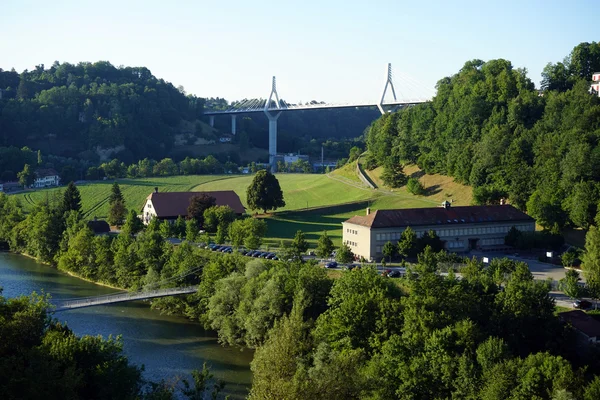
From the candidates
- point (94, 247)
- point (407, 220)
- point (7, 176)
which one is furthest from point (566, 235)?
point (7, 176)

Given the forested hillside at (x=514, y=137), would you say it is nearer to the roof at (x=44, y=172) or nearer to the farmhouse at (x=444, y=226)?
the farmhouse at (x=444, y=226)

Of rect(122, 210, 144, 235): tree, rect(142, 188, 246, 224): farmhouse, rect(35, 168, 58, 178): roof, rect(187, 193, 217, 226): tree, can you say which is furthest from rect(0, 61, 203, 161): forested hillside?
rect(122, 210, 144, 235): tree

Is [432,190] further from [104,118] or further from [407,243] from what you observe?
[104,118]

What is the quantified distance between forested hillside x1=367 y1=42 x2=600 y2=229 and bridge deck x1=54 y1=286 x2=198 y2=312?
17.9 metres

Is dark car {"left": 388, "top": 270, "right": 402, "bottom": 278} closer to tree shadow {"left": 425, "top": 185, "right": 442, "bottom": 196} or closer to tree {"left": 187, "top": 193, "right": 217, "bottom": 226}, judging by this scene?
tree {"left": 187, "top": 193, "right": 217, "bottom": 226}

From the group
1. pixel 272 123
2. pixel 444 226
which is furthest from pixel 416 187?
pixel 272 123

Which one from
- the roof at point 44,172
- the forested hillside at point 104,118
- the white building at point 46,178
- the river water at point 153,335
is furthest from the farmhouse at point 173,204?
the forested hillside at point 104,118

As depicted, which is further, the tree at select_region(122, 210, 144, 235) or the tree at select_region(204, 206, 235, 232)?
the tree at select_region(122, 210, 144, 235)

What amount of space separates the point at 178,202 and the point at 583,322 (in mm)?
26302

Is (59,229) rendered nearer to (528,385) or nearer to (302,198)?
(302,198)

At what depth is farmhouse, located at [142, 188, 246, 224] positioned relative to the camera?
40.2m

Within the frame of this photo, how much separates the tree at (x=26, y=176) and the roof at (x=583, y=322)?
5175 centimetres

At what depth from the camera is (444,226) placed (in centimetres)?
3139

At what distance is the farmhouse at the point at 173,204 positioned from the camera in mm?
40156
